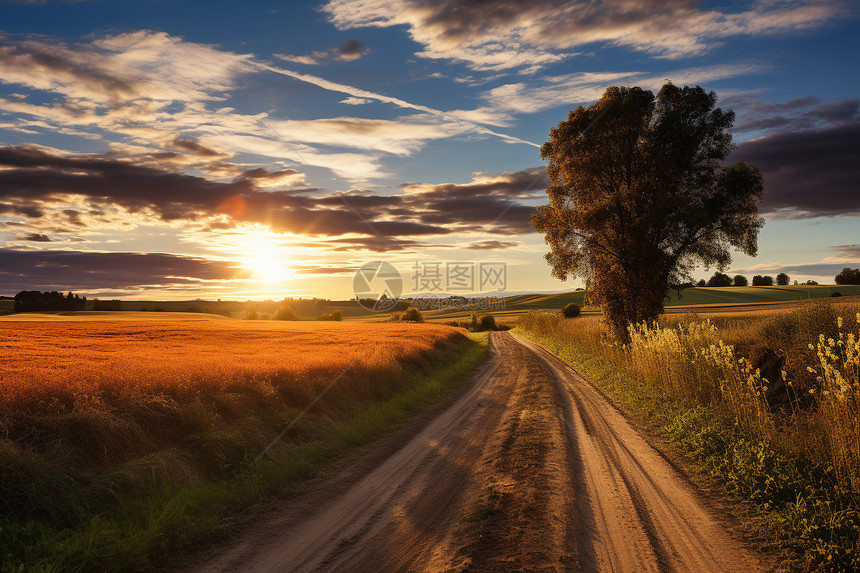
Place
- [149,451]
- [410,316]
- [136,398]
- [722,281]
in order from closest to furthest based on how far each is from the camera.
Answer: [149,451] → [136,398] → [410,316] → [722,281]

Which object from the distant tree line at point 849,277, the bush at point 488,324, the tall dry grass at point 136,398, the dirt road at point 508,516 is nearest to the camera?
the dirt road at point 508,516

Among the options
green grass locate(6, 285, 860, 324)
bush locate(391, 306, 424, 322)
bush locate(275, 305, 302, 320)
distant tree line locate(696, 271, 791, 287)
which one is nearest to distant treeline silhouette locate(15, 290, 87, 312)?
green grass locate(6, 285, 860, 324)

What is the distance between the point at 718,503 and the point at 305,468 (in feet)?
24.1

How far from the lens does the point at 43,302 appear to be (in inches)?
3361

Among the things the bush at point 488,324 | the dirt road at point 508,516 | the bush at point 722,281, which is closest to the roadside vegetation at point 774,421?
the dirt road at point 508,516

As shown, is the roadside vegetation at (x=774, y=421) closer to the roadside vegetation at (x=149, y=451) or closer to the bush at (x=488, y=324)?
the roadside vegetation at (x=149, y=451)

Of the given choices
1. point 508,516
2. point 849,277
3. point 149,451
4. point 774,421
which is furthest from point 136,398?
point 849,277

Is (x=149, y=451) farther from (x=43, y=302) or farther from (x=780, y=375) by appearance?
(x=43, y=302)

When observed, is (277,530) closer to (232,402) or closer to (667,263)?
(232,402)

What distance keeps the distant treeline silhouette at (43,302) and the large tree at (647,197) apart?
95449mm

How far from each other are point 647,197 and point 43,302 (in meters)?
102

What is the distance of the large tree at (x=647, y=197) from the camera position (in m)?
25.8

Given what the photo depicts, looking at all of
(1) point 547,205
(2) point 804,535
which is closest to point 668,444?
(2) point 804,535

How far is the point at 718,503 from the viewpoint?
7.25m
